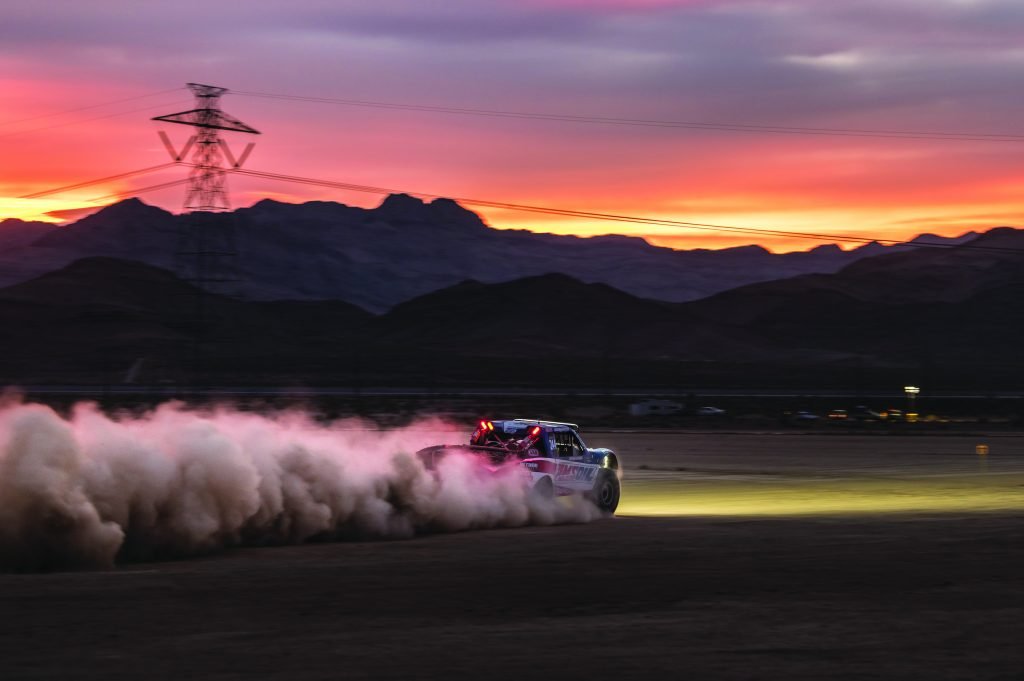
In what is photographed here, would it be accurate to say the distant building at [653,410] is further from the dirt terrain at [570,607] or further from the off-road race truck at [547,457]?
the dirt terrain at [570,607]

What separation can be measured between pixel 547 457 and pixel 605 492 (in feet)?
6.18

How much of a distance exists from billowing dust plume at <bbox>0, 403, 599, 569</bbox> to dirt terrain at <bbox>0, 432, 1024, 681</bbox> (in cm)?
75

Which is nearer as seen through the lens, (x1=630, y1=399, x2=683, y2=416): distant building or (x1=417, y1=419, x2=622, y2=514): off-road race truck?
(x1=417, y1=419, x2=622, y2=514): off-road race truck

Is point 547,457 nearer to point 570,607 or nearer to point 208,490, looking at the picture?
point 208,490

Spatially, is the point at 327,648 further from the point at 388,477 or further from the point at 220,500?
the point at 388,477

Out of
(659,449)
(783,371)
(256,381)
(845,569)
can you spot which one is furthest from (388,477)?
(783,371)

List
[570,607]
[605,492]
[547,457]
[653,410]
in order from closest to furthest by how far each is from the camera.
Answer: [570,607], [547,457], [605,492], [653,410]

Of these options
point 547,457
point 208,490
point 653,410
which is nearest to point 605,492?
point 547,457

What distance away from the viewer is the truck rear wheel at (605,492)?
25016 mm

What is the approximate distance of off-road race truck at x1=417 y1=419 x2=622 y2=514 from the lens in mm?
23641

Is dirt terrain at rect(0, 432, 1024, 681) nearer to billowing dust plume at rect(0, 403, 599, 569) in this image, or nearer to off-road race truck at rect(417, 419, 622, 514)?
billowing dust plume at rect(0, 403, 599, 569)

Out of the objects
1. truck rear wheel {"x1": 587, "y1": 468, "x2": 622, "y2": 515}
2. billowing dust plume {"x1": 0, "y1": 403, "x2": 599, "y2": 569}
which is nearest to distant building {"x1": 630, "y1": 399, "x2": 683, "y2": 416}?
truck rear wheel {"x1": 587, "y1": 468, "x2": 622, "y2": 515}

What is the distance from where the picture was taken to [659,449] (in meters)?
50.9

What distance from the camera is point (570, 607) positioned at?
13.9 metres
